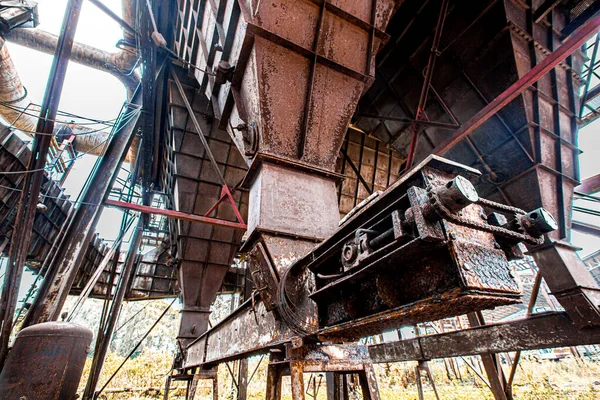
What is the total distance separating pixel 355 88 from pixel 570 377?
18.8 metres

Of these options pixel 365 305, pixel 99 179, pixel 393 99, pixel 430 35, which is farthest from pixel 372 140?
pixel 365 305

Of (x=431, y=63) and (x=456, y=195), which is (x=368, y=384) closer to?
(x=456, y=195)

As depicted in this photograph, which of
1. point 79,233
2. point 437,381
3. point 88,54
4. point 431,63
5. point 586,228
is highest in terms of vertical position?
point 88,54

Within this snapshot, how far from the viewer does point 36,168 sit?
4840mm

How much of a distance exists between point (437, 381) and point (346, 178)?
1744cm

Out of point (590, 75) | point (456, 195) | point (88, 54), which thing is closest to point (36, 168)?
point (456, 195)

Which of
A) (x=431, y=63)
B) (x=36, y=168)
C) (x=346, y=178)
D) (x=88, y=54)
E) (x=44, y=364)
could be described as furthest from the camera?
(x=88, y=54)

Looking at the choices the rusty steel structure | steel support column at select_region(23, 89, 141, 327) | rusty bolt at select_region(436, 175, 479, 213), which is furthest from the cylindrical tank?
rusty bolt at select_region(436, 175, 479, 213)

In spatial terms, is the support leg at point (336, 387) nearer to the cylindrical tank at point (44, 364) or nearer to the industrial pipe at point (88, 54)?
the cylindrical tank at point (44, 364)

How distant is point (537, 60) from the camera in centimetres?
489

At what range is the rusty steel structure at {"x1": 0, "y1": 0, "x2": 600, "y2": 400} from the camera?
1.37m

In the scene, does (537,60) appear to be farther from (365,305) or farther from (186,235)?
(186,235)

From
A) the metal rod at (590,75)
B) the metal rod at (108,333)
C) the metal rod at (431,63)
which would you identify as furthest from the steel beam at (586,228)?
the metal rod at (108,333)

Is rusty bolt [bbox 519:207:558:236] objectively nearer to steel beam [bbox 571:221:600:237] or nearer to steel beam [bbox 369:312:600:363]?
steel beam [bbox 369:312:600:363]
